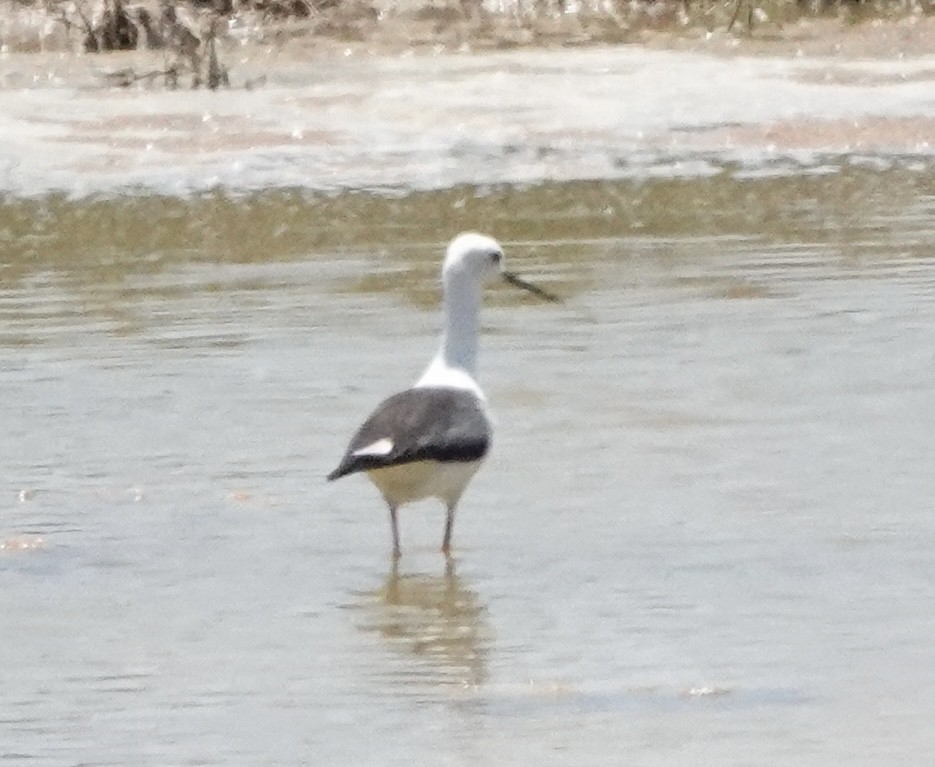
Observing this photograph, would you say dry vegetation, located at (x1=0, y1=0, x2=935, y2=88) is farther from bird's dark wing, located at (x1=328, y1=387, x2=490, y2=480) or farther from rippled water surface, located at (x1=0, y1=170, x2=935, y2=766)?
bird's dark wing, located at (x1=328, y1=387, x2=490, y2=480)

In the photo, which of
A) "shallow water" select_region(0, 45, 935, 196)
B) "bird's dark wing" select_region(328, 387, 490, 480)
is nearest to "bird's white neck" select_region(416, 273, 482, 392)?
"bird's dark wing" select_region(328, 387, 490, 480)

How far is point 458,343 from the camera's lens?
26.7 feet

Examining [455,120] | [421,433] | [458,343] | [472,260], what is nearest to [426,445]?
[421,433]

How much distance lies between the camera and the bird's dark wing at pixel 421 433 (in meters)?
7.35

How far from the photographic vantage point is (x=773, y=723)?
5.67 metres

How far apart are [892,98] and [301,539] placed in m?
10.9

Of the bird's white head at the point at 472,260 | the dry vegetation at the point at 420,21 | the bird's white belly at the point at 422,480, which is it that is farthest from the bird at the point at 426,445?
the dry vegetation at the point at 420,21

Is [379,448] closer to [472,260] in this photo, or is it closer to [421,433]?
[421,433]

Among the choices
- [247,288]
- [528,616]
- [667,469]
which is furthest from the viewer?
[247,288]

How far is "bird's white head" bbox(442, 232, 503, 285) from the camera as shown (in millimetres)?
8352

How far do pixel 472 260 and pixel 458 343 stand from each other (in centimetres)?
35

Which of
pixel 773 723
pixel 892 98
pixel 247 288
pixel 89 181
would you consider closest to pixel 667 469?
pixel 773 723

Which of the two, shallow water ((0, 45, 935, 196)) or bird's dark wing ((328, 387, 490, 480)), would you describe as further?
shallow water ((0, 45, 935, 196))

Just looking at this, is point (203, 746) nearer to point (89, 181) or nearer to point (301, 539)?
point (301, 539)
